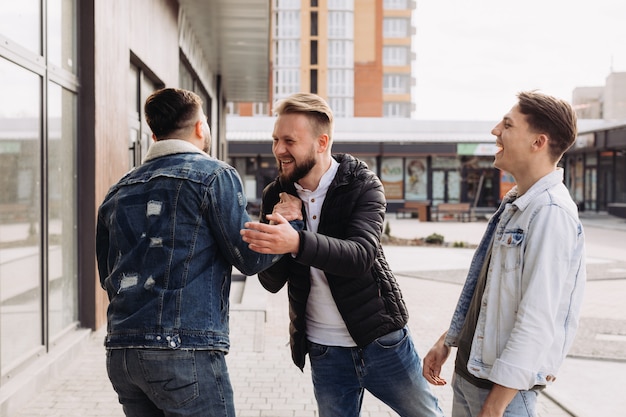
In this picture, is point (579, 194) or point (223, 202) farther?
point (579, 194)

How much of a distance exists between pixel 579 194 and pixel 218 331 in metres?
41.5

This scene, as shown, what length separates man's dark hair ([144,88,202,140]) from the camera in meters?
2.44

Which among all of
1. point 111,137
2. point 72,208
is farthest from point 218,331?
point 111,137

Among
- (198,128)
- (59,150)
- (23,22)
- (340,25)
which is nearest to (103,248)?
(198,128)

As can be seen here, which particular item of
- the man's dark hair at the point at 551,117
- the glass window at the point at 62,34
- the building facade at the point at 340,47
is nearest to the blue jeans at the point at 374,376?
the man's dark hair at the point at 551,117

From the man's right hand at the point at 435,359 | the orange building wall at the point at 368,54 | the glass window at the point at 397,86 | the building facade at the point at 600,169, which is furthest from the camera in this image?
the glass window at the point at 397,86

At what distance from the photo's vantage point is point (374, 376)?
9.39 ft

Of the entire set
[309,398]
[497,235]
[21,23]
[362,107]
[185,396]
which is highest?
[362,107]

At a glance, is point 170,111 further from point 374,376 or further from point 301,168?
point 374,376

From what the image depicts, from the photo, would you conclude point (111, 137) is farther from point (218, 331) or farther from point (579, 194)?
point (579, 194)

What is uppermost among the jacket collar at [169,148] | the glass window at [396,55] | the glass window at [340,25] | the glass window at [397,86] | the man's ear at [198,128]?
the glass window at [340,25]

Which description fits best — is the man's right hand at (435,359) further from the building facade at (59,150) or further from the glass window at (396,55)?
the glass window at (396,55)

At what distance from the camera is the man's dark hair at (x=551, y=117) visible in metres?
2.32

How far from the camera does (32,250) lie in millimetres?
5707
